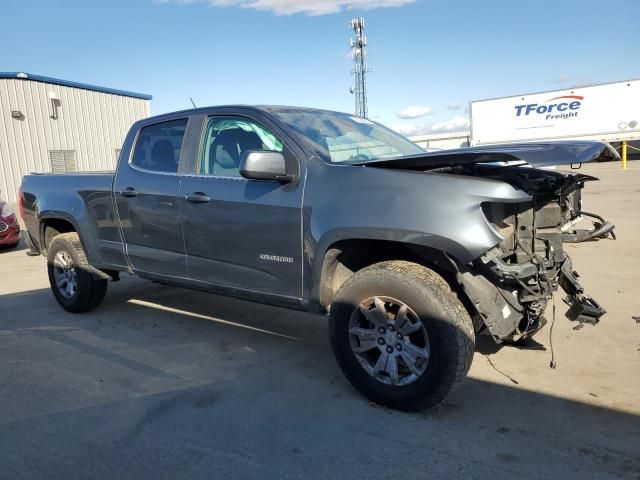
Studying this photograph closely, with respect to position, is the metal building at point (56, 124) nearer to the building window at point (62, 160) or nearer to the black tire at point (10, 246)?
the building window at point (62, 160)

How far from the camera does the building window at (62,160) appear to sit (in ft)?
67.4

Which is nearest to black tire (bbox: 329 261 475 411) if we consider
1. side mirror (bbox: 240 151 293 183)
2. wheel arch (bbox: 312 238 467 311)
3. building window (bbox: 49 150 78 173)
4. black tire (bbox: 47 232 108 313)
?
wheel arch (bbox: 312 238 467 311)

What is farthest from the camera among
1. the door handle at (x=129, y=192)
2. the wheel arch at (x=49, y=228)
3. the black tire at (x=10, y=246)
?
the black tire at (x=10, y=246)

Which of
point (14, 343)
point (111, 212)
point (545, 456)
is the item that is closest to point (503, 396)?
point (545, 456)

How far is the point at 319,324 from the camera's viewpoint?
5.04 metres

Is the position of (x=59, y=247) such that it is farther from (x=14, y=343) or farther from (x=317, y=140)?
(x=317, y=140)

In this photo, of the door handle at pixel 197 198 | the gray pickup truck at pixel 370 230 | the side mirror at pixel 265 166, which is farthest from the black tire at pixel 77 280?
the side mirror at pixel 265 166

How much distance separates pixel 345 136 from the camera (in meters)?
4.13

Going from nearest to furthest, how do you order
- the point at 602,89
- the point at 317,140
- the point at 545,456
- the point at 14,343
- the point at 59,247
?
the point at 545,456 → the point at 317,140 → the point at 14,343 → the point at 59,247 → the point at 602,89

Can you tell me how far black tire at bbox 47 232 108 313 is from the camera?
17.7 feet

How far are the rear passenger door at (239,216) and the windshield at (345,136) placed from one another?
23 cm

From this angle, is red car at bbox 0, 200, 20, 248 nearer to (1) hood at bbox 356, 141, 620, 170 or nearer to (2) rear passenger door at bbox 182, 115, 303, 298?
(2) rear passenger door at bbox 182, 115, 303, 298

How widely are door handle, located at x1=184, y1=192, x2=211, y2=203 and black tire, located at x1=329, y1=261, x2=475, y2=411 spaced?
52.4 inches

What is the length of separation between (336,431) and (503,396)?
116 centimetres
